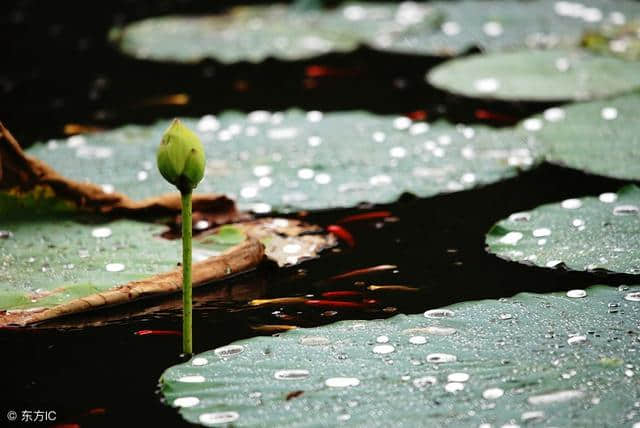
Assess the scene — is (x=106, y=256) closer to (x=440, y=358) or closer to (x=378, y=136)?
(x=440, y=358)

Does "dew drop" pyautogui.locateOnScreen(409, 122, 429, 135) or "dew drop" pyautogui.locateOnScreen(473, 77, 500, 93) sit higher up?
"dew drop" pyautogui.locateOnScreen(473, 77, 500, 93)

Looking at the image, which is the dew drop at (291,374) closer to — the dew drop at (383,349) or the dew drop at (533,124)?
the dew drop at (383,349)

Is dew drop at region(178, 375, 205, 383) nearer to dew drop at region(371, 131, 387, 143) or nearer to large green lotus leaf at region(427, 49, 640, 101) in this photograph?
dew drop at region(371, 131, 387, 143)

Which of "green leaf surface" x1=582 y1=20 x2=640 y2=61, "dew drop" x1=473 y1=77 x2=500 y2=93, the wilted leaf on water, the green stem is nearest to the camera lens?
the green stem

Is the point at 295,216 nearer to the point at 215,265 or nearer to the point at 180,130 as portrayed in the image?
the point at 215,265

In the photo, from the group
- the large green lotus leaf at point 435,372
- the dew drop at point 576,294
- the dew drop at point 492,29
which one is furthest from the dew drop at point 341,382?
the dew drop at point 492,29

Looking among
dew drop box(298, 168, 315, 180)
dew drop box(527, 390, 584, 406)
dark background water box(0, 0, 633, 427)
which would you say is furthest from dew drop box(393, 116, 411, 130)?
dew drop box(527, 390, 584, 406)
